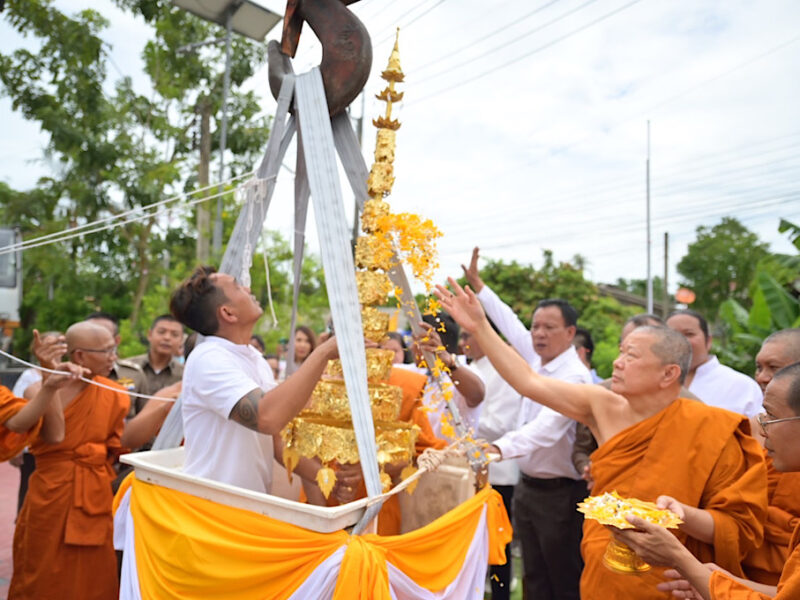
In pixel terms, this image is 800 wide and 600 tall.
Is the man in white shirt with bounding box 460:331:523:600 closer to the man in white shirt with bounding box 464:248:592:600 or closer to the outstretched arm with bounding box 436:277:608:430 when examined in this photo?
the man in white shirt with bounding box 464:248:592:600

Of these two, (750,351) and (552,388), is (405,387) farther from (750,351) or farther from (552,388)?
(750,351)

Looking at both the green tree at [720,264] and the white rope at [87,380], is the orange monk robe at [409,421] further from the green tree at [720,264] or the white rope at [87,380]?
the green tree at [720,264]

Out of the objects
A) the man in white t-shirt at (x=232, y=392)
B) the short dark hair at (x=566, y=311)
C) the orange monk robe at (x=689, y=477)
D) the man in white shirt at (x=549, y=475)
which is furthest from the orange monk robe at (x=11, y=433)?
the short dark hair at (x=566, y=311)

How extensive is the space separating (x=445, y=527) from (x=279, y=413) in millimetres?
945

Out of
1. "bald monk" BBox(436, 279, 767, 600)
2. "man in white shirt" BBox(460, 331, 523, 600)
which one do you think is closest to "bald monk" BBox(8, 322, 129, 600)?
"bald monk" BBox(436, 279, 767, 600)

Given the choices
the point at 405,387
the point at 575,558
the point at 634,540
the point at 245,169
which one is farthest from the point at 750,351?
the point at 245,169

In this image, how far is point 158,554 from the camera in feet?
8.53

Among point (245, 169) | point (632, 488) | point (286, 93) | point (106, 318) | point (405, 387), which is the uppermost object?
point (245, 169)

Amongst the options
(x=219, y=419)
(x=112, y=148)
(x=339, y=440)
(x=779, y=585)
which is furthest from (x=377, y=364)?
(x=112, y=148)

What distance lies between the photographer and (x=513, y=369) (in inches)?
124

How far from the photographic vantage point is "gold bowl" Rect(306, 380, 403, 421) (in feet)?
9.76

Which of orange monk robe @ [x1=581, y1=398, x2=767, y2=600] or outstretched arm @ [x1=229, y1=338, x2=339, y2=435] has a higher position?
outstretched arm @ [x1=229, y1=338, x2=339, y2=435]

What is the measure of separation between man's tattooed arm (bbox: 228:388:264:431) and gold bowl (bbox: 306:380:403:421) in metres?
0.54

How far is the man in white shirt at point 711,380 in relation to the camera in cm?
427
